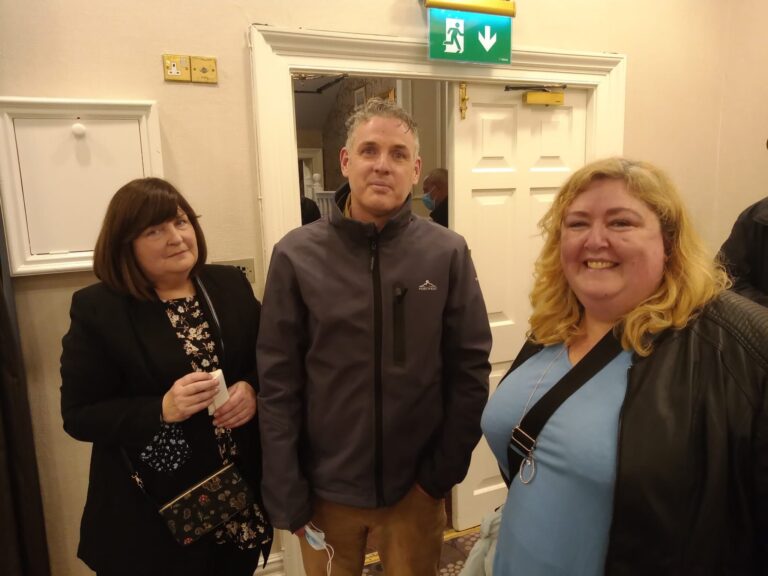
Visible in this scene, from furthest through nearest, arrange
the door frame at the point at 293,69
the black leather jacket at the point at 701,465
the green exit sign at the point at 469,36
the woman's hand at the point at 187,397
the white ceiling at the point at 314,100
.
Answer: the white ceiling at the point at 314,100
the green exit sign at the point at 469,36
the door frame at the point at 293,69
the woman's hand at the point at 187,397
the black leather jacket at the point at 701,465

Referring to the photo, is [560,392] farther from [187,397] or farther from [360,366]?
[187,397]

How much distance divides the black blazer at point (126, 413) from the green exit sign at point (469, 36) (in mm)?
1267

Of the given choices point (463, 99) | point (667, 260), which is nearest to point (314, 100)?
point (463, 99)

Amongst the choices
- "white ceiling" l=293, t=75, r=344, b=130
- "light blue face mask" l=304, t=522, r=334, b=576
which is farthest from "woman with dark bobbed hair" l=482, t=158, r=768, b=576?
"white ceiling" l=293, t=75, r=344, b=130

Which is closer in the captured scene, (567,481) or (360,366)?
(567,481)

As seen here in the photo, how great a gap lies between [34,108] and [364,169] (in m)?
1.04

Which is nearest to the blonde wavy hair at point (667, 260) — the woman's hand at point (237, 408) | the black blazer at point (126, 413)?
the woman's hand at point (237, 408)

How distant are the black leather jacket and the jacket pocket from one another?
571 mm

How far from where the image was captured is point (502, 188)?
2.19 meters

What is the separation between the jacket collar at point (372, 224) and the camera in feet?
4.08

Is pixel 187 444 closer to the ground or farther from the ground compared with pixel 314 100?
closer to the ground

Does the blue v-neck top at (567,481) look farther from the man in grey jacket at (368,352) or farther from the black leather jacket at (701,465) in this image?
the man in grey jacket at (368,352)

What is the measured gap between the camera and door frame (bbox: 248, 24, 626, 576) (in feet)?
5.64

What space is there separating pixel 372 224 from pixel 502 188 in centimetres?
112
